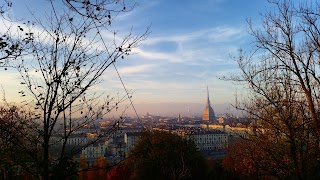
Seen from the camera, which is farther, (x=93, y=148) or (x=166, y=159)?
(x=166, y=159)

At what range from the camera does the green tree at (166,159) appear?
17.6 meters

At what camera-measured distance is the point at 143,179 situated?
1759 centimetres

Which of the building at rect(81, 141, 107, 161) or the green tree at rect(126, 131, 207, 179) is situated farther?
the green tree at rect(126, 131, 207, 179)

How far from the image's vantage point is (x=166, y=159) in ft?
59.7

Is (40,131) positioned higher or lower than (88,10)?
lower

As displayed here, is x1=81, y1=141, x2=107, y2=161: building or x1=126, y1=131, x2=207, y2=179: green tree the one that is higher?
x1=81, y1=141, x2=107, y2=161: building

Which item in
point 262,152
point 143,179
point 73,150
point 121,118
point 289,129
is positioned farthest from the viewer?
point 143,179

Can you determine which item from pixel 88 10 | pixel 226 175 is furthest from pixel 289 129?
pixel 226 175

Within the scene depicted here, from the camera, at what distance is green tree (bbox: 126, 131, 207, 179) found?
17609 mm

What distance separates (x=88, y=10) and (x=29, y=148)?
160 centimetres

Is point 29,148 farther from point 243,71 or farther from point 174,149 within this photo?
point 174,149

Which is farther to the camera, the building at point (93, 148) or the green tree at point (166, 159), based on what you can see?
the green tree at point (166, 159)

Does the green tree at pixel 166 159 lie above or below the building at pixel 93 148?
below

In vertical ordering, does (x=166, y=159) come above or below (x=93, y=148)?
below
